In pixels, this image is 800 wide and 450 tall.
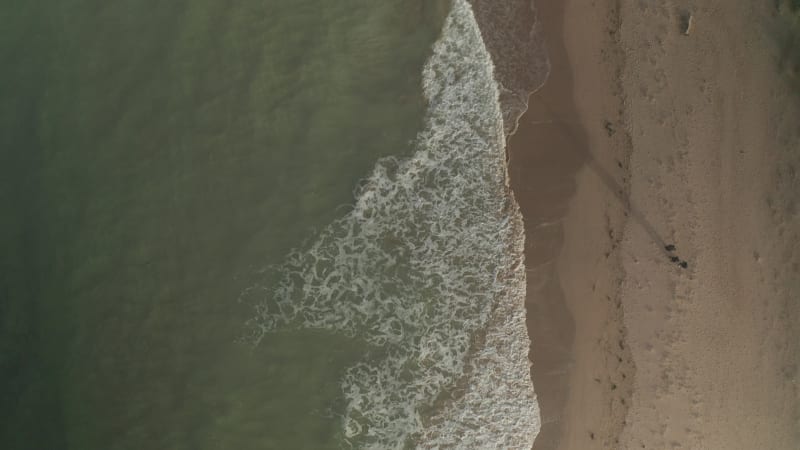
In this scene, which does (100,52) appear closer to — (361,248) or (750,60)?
(361,248)

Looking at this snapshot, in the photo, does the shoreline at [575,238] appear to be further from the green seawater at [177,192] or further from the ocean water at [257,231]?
the green seawater at [177,192]

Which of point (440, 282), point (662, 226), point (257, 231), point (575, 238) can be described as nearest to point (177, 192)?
point (257, 231)

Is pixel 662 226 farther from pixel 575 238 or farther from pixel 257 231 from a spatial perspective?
pixel 257 231

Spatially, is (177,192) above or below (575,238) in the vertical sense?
above

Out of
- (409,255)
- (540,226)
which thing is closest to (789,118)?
(540,226)

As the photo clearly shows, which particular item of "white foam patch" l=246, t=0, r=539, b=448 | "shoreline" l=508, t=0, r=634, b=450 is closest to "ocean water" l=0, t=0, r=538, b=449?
"white foam patch" l=246, t=0, r=539, b=448

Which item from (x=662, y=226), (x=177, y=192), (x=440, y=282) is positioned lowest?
(x=440, y=282)

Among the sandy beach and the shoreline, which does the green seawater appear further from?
the sandy beach
